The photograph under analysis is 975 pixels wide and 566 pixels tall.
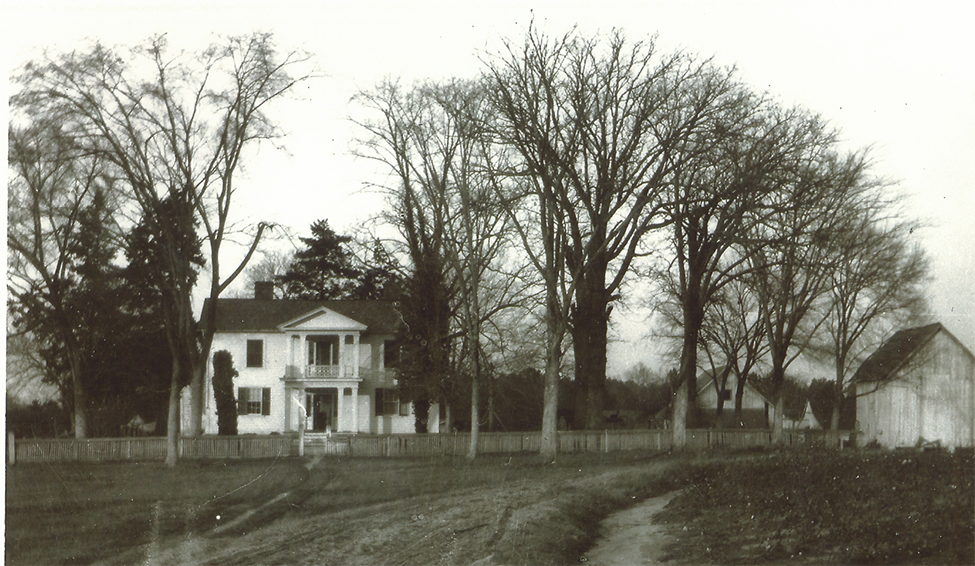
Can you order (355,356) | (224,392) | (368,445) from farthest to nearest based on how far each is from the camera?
(355,356) → (224,392) → (368,445)

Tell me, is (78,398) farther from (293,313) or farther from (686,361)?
(686,361)

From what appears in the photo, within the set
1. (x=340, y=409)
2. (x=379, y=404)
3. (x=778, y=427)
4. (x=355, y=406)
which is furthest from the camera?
(x=778, y=427)

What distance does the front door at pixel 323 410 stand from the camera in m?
24.8

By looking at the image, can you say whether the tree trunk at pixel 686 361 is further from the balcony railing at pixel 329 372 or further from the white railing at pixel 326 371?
the white railing at pixel 326 371

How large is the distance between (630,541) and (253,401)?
48.6 feet

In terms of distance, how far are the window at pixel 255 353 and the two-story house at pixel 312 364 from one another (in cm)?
3

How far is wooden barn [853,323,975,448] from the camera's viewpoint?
13.7 m

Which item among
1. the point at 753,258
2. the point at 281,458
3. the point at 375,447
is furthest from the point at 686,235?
the point at 281,458

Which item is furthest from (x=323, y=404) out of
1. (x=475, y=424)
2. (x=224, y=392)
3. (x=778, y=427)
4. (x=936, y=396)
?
(x=936, y=396)

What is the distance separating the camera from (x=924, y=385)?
50.0 feet

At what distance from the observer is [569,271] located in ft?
66.1

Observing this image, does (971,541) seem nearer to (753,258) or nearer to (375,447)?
(753,258)

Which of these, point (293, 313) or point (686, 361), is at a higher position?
point (293, 313)

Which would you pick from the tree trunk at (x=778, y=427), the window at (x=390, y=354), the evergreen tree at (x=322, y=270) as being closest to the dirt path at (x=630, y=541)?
the evergreen tree at (x=322, y=270)
